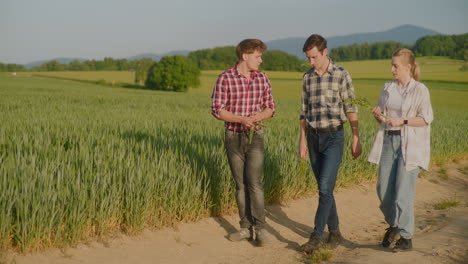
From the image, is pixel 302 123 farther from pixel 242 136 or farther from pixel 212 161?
pixel 212 161

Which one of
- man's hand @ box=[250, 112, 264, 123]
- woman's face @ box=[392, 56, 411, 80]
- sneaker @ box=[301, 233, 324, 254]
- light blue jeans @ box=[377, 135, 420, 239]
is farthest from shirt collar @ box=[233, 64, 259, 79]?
sneaker @ box=[301, 233, 324, 254]

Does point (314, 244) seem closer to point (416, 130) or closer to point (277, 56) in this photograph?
point (416, 130)

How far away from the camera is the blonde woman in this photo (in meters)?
4.64

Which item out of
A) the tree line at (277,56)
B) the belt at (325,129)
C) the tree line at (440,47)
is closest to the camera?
the belt at (325,129)

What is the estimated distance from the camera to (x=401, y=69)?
474 centimetres

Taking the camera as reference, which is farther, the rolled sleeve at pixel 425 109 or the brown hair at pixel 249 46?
the brown hair at pixel 249 46

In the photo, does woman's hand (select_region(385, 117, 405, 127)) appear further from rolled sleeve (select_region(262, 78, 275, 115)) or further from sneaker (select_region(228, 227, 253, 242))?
sneaker (select_region(228, 227, 253, 242))

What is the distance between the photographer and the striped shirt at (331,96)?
15.9ft

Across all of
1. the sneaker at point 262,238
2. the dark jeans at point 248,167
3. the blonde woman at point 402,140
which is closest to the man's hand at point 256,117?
the dark jeans at point 248,167

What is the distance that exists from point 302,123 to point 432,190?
16.5 feet

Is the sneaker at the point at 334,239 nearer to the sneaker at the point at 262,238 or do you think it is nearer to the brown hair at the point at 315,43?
the sneaker at the point at 262,238

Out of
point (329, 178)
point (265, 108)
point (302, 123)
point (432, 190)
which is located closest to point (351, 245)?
point (329, 178)

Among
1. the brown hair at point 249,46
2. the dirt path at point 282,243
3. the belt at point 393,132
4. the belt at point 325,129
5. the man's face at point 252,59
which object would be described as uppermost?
the brown hair at point 249,46

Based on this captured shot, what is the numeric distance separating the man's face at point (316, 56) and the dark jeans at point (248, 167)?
0.91 metres
